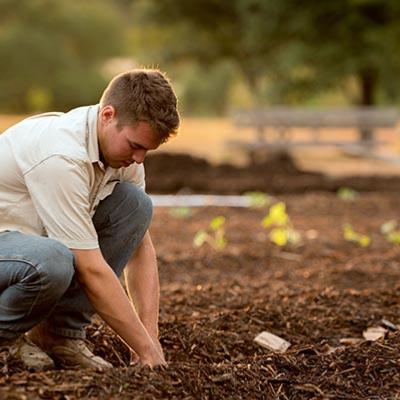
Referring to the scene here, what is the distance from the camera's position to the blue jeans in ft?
11.2

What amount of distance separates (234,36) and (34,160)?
27884mm

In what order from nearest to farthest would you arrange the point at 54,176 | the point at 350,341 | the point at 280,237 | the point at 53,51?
the point at 54,176, the point at 350,341, the point at 280,237, the point at 53,51

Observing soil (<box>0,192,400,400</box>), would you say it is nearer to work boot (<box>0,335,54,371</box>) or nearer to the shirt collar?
work boot (<box>0,335,54,371</box>)

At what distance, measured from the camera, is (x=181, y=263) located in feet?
23.3

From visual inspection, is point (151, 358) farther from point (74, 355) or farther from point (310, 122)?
point (310, 122)

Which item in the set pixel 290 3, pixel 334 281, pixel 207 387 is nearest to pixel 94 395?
pixel 207 387

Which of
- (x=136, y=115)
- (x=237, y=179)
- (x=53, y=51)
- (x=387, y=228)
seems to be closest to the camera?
(x=136, y=115)

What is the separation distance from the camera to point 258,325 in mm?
4719

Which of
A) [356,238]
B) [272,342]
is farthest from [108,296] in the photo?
[356,238]

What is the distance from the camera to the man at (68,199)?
Result: 133 inches

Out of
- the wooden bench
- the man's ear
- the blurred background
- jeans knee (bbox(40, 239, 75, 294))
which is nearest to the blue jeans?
jeans knee (bbox(40, 239, 75, 294))

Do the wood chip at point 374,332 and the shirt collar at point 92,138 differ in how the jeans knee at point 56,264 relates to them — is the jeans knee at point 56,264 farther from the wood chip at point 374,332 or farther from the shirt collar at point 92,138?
the wood chip at point 374,332

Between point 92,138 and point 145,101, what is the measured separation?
0.77 ft

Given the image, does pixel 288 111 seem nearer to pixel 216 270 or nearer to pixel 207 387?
pixel 216 270
